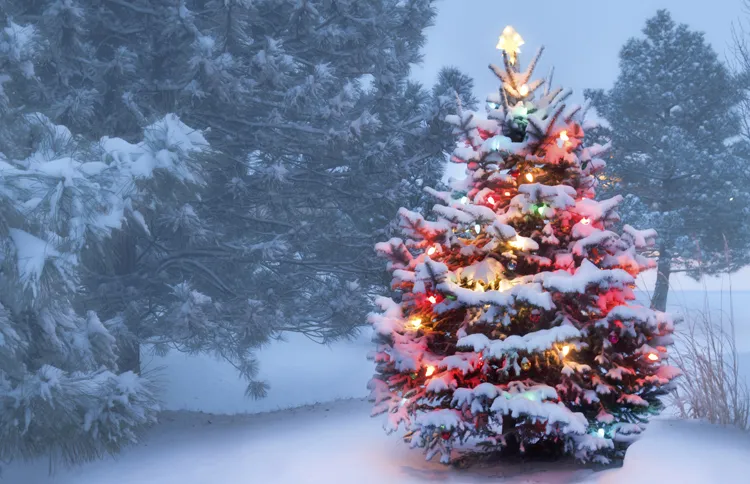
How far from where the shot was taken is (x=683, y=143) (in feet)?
75.9

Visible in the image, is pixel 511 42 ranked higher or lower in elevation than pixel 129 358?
higher

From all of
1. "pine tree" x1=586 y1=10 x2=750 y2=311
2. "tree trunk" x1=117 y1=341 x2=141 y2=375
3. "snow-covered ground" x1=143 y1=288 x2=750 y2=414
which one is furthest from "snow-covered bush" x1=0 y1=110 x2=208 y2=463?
"pine tree" x1=586 y1=10 x2=750 y2=311

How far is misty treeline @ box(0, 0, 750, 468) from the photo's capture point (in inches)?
225

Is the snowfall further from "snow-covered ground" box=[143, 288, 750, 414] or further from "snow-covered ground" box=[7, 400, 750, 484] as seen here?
"snow-covered ground" box=[143, 288, 750, 414]

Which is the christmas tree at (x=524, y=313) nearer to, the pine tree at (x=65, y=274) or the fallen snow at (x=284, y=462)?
the fallen snow at (x=284, y=462)

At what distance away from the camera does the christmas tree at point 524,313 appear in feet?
17.7

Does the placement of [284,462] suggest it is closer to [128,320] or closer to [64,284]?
[64,284]

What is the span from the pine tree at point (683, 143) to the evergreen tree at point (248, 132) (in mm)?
14004

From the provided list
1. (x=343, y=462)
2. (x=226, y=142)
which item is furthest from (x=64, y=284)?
(x=226, y=142)

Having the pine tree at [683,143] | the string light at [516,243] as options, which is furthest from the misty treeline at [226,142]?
the pine tree at [683,143]

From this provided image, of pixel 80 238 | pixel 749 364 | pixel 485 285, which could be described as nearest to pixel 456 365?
pixel 485 285

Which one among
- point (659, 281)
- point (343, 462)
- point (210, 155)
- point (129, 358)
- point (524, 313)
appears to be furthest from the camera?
point (659, 281)

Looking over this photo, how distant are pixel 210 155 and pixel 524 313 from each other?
109 inches

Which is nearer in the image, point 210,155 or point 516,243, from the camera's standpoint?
point 516,243
